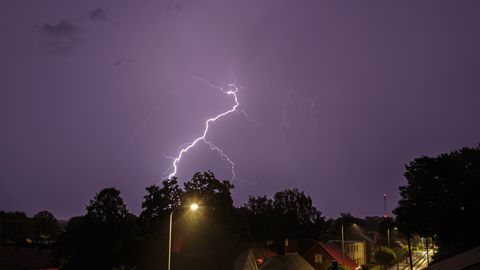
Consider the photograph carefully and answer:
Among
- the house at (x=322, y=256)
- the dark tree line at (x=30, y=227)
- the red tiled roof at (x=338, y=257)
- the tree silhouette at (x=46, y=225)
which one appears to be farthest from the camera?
the tree silhouette at (x=46, y=225)

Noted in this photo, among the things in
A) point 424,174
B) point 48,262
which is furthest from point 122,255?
point 424,174

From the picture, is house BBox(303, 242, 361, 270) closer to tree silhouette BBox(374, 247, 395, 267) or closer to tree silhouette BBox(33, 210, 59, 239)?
tree silhouette BBox(374, 247, 395, 267)

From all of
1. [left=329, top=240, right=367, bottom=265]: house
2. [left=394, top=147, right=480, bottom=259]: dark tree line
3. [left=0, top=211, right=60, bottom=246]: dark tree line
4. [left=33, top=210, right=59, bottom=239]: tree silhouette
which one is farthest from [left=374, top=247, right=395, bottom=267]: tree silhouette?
[left=33, top=210, right=59, bottom=239]: tree silhouette

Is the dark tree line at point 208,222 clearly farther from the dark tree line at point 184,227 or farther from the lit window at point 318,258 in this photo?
the lit window at point 318,258

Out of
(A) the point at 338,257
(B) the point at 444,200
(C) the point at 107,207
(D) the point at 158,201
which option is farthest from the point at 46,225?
(B) the point at 444,200

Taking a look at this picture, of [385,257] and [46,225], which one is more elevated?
[46,225]

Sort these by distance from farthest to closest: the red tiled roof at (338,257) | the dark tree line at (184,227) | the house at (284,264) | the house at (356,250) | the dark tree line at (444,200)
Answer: the house at (356,250) < the red tiled roof at (338,257) < the dark tree line at (444,200) < the house at (284,264) < the dark tree line at (184,227)

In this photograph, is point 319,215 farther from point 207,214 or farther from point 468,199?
point 468,199

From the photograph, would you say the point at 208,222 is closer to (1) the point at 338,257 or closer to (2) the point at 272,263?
(2) the point at 272,263

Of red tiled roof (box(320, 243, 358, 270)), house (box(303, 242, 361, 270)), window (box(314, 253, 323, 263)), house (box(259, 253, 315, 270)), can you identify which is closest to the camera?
house (box(259, 253, 315, 270))

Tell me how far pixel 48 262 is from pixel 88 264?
537 inches

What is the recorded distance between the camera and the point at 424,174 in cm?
5138

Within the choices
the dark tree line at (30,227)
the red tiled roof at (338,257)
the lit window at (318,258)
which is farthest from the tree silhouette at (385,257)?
the dark tree line at (30,227)

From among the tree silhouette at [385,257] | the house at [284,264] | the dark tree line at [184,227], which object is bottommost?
the tree silhouette at [385,257]
